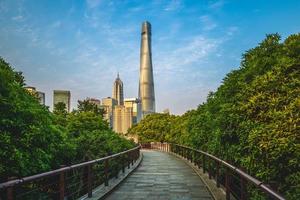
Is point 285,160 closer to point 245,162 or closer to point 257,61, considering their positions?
point 245,162

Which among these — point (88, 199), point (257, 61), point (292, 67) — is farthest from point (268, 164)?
point (88, 199)

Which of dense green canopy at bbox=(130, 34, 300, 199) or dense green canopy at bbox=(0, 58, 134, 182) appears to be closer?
dense green canopy at bbox=(0, 58, 134, 182)

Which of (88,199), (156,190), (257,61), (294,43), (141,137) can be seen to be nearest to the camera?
(88,199)

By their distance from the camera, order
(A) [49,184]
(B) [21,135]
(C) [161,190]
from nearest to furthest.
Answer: (A) [49,184], (B) [21,135], (C) [161,190]

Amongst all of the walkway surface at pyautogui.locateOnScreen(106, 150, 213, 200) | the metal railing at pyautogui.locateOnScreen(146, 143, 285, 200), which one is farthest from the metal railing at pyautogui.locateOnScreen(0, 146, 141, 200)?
the metal railing at pyautogui.locateOnScreen(146, 143, 285, 200)

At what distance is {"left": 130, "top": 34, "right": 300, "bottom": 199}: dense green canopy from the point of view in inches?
305

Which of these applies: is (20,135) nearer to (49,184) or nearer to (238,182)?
(49,184)

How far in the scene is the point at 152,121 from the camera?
7650cm

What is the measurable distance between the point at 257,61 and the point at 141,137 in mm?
66596

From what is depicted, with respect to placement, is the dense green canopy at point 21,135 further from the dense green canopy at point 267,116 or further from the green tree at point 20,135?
the dense green canopy at point 267,116

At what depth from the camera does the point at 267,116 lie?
8781 mm

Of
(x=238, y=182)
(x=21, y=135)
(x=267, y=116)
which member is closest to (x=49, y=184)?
(x=21, y=135)

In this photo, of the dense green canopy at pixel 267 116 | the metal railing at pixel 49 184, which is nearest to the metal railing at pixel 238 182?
the dense green canopy at pixel 267 116

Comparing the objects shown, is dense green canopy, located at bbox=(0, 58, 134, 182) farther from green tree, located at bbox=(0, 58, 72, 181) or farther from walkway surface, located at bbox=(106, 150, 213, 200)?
walkway surface, located at bbox=(106, 150, 213, 200)
